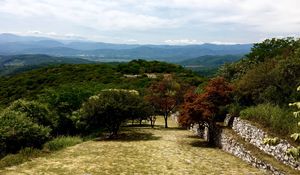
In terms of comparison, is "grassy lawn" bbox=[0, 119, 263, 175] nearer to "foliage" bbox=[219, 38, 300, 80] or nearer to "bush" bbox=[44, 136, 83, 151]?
"bush" bbox=[44, 136, 83, 151]

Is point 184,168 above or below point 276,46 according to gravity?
below

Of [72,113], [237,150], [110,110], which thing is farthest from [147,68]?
[237,150]

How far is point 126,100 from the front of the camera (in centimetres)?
3095

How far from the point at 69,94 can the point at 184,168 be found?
19.9 metres

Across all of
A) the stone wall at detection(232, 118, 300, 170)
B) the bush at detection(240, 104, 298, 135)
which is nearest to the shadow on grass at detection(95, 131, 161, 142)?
the stone wall at detection(232, 118, 300, 170)

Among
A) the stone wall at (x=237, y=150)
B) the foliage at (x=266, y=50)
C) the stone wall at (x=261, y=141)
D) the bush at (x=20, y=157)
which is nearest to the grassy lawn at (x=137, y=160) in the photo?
the stone wall at (x=237, y=150)

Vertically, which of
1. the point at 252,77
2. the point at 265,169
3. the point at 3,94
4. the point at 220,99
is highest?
the point at 252,77

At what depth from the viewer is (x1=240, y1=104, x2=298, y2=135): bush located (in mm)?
18953

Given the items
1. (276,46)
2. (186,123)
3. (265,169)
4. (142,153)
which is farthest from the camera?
(276,46)

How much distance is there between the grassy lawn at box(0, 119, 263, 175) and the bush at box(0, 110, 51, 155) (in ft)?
8.46

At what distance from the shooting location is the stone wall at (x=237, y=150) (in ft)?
57.7

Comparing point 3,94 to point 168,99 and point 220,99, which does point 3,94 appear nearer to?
point 168,99

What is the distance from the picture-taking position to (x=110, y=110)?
97.6 feet

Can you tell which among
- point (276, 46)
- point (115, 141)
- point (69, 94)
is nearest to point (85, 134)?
point (69, 94)
